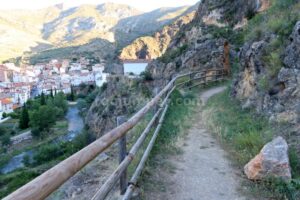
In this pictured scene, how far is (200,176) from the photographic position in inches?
197

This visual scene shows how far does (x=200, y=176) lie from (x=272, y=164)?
115 cm

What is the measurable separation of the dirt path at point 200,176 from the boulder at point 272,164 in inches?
13.5

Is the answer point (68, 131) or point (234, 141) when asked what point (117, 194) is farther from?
point (68, 131)

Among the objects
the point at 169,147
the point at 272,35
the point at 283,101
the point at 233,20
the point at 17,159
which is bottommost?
the point at 17,159

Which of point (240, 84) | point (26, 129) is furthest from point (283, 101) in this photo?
point (26, 129)

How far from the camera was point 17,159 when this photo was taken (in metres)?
47.1

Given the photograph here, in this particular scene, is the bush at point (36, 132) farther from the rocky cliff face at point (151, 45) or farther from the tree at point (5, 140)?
the rocky cliff face at point (151, 45)

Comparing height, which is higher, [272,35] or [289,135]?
[272,35]

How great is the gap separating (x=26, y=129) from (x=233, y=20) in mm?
49099

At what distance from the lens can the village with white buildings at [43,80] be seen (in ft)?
310

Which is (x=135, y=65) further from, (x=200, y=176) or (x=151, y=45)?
(x=200, y=176)

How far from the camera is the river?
4323cm

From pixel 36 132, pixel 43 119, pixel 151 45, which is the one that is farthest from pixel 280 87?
pixel 151 45

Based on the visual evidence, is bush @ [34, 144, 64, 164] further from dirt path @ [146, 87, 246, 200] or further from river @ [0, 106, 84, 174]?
dirt path @ [146, 87, 246, 200]
